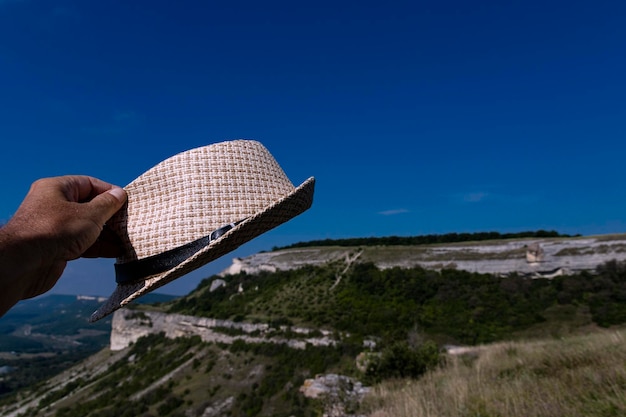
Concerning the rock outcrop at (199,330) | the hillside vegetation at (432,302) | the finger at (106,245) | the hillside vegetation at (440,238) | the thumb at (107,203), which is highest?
the hillside vegetation at (440,238)

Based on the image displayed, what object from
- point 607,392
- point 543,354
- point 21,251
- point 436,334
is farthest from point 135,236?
point 436,334

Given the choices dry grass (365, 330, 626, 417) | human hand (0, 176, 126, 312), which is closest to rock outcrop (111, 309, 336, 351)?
dry grass (365, 330, 626, 417)

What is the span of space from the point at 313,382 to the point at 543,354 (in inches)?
424

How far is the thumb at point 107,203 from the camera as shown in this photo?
4.62ft

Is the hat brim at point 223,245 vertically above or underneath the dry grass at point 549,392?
above

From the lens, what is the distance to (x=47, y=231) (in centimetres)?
118

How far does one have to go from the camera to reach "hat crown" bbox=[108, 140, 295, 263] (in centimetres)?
155

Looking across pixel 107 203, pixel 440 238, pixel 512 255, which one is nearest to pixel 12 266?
pixel 107 203

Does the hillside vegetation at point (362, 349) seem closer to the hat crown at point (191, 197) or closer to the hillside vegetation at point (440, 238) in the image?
the hat crown at point (191, 197)

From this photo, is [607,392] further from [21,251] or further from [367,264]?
[367,264]

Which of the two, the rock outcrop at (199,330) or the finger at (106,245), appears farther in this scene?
the rock outcrop at (199,330)

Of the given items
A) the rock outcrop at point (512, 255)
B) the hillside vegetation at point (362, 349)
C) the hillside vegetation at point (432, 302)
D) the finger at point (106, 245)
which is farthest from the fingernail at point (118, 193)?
the rock outcrop at point (512, 255)

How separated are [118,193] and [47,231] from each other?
0.48m

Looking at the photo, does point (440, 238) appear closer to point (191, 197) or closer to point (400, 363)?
point (400, 363)
